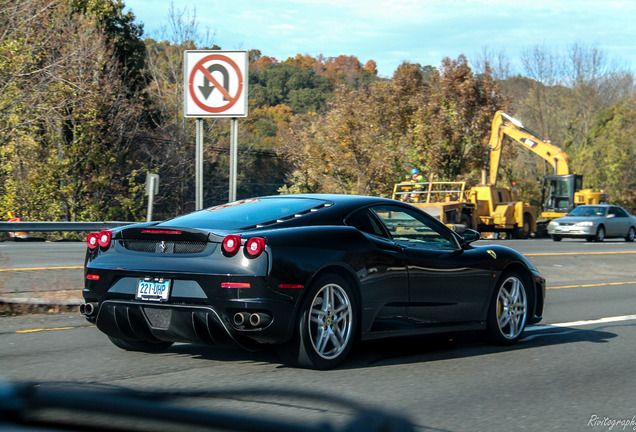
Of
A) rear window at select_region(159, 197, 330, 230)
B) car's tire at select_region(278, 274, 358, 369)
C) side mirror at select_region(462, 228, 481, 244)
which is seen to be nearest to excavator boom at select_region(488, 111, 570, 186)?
side mirror at select_region(462, 228, 481, 244)

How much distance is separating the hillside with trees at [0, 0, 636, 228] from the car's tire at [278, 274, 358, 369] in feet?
Result: 55.0

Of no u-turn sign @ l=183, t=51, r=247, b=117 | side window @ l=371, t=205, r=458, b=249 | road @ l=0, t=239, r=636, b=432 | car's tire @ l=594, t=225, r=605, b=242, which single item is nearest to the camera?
road @ l=0, t=239, r=636, b=432

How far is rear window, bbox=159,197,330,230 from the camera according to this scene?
594 cm

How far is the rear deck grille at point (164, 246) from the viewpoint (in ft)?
18.7

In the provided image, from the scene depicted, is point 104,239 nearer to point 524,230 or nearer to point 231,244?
point 231,244

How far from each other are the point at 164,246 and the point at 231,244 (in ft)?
1.90

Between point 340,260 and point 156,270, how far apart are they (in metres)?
1.34

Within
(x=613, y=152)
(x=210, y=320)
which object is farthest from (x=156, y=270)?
(x=613, y=152)

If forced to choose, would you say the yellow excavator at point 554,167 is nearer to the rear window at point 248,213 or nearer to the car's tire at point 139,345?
the rear window at point 248,213

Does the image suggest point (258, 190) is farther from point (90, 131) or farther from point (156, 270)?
point (156, 270)

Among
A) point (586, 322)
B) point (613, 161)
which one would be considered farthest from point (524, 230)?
point (613, 161)

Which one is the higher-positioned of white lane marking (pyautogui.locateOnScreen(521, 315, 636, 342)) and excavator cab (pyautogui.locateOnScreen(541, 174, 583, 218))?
excavator cab (pyautogui.locateOnScreen(541, 174, 583, 218))

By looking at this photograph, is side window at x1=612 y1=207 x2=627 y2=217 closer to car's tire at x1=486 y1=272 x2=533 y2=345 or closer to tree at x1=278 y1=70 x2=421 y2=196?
tree at x1=278 y1=70 x2=421 y2=196

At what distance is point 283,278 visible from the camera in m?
5.52
